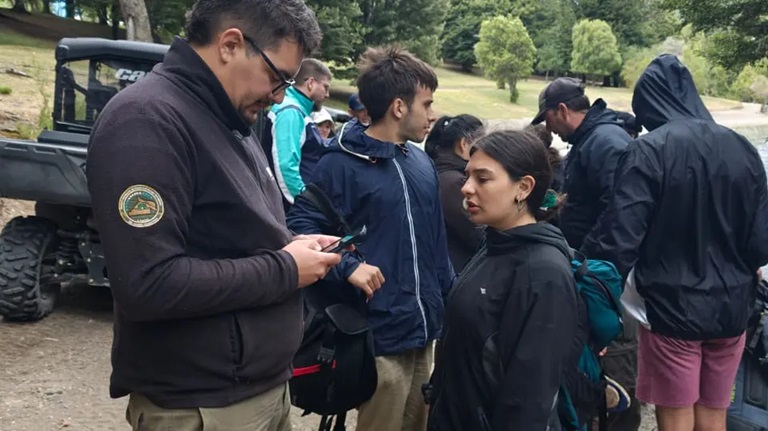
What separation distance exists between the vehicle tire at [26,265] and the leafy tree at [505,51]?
40902 mm

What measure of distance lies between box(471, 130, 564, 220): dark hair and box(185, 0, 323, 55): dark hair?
893 mm

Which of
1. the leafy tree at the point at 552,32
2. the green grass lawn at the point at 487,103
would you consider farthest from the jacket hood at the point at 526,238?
the leafy tree at the point at 552,32

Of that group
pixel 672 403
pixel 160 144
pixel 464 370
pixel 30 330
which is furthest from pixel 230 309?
pixel 30 330

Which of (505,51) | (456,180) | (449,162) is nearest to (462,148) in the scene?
(449,162)

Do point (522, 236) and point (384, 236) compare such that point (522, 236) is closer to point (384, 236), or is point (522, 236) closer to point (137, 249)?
point (384, 236)

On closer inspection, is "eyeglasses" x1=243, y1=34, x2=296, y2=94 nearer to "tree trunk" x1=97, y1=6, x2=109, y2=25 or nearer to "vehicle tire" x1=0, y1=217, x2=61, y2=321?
"vehicle tire" x1=0, y1=217, x2=61, y2=321

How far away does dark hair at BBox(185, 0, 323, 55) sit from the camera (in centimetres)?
198

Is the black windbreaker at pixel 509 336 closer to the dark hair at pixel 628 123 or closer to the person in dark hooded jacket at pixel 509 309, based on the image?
the person in dark hooded jacket at pixel 509 309

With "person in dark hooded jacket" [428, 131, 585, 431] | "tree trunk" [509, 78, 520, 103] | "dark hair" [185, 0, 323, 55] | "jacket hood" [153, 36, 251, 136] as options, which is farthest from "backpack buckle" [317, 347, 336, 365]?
"tree trunk" [509, 78, 520, 103]

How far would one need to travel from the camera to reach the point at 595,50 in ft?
210

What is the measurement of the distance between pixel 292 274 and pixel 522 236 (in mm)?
875

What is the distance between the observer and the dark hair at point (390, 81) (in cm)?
325

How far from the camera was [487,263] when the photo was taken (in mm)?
2574

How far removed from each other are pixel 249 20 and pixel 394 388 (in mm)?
1788
